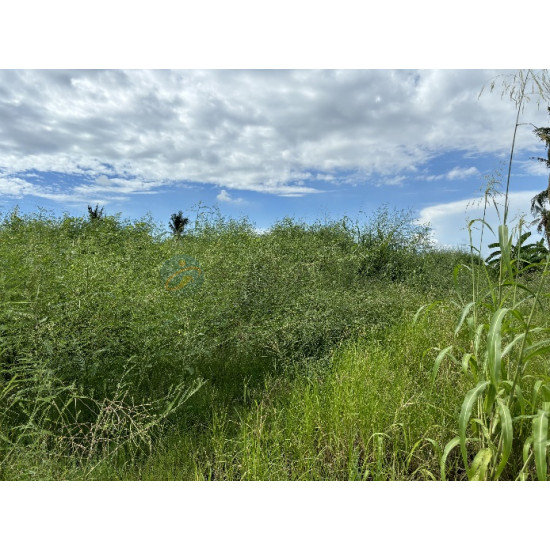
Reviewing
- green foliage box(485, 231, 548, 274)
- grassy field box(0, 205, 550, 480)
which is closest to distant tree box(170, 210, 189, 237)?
grassy field box(0, 205, 550, 480)

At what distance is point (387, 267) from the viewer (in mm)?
4965

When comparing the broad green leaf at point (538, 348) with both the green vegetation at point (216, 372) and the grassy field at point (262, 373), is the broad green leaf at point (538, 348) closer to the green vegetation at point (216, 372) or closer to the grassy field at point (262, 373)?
the grassy field at point (262, 373)

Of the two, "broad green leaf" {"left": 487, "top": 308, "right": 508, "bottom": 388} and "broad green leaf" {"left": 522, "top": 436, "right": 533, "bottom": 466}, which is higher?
"broad green leaf" {"left": 487, "top": 308, "right": 508, "bottom": 388}

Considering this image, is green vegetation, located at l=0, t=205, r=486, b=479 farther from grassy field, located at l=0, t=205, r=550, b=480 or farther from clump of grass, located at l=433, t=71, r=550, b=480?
clump of grass, located at l=433, t=71, r=550, b=480

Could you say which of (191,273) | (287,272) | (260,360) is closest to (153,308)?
(260,360)

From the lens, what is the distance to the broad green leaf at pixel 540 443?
3.75 feet

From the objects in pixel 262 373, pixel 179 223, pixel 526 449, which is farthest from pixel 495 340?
pixel 179 223

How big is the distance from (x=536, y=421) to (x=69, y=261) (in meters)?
3.35

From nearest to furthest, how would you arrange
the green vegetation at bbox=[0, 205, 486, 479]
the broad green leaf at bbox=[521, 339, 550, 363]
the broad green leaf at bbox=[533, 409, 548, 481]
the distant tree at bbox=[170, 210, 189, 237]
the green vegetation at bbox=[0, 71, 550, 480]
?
1. the broad green leaf at bbox=[533, 409, 548, 481]
2. the broad green leaf at bbox=[521, 339, 550, 363]
3. the green vegetation at bbox=[0, 71, 550, 480]
4. the green vegetation at bbox=[0, 205, 486, 479]
5. the distant tree at bbox=[170, 210, 189, 237]

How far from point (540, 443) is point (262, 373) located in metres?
1.78

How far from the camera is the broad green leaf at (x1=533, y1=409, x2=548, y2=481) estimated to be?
1.14m

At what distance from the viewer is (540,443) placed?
115 cm

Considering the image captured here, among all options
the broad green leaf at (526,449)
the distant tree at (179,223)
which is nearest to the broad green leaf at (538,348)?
the broad green leaf at (526,449)

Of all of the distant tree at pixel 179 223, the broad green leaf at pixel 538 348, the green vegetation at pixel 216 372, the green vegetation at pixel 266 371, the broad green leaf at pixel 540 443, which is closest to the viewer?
the broad green leaf at pixel 540 443
